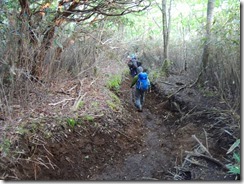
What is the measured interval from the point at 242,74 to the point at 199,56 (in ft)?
14.6

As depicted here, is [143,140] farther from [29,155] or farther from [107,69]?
[107,69]

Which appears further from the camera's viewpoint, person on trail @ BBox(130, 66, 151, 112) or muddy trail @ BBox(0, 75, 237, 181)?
person on trail @ BBox(130, 66, 151, 112)

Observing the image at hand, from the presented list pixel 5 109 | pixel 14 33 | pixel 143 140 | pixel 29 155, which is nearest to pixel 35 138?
pixel 29 155

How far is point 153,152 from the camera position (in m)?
5.63

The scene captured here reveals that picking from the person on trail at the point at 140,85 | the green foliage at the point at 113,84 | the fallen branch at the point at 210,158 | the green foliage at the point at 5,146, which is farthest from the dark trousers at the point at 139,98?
the green foliage at the point at 5,146

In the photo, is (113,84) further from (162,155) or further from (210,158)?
(210,158)

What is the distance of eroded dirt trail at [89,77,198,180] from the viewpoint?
486 centimetres

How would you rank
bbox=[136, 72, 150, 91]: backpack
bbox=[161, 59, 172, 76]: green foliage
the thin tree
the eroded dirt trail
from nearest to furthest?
1. the eroded dirt trail
2. the thin tree
3. bbox=[136, 72, 150, 91]: backpack
4. bbox=[161, 59, 172, 76]: green foliage

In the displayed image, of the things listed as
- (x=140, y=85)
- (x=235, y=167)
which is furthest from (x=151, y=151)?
(x=140, y=85)

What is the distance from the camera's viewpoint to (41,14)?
19.1 feet

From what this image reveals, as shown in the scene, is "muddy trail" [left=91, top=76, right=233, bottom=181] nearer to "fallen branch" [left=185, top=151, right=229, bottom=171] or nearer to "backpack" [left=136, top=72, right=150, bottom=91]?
"fallen branch" [left=185, top=151, right=229, bottom=171]

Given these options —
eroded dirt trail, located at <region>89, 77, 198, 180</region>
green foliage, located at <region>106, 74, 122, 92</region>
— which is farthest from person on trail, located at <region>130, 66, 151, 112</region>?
green foliage, located at <region>106, 74, 122, 92</region>

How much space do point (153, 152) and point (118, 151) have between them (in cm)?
74

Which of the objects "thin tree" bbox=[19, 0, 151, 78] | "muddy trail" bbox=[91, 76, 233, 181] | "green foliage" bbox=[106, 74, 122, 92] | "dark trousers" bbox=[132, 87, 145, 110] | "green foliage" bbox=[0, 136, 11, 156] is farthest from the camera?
"green foliage" bbox=[106, 74, 122, 92]
